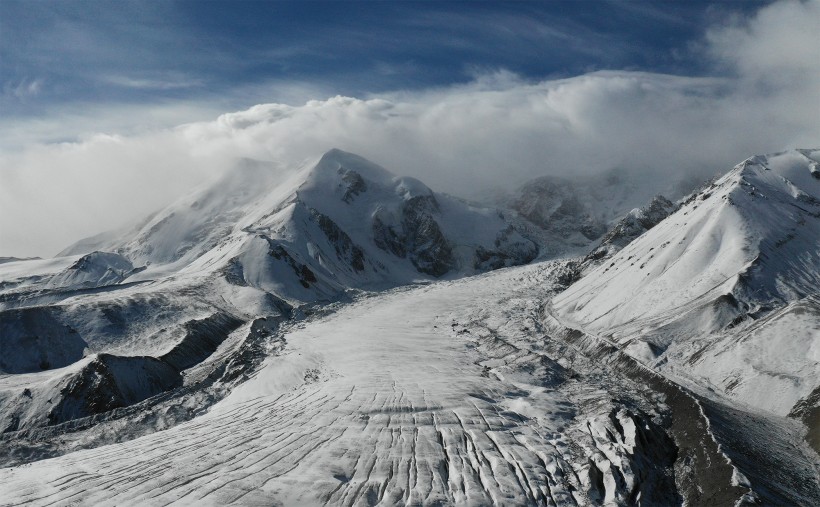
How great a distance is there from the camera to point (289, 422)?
1398 inches

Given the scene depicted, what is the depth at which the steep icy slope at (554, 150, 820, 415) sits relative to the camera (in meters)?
41.4

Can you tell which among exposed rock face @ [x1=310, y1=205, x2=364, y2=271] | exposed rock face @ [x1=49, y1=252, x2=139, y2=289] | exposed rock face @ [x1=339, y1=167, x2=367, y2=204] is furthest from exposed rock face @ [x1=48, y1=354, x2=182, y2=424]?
exposed rock face @ [x1=339, y1=167, x2=367, y2=204]

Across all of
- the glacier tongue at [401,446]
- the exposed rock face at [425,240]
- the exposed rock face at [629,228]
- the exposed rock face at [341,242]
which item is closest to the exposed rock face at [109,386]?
the glacier tongue at [401,446]

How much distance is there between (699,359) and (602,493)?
24.5 metres

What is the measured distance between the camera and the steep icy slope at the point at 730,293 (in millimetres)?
41369

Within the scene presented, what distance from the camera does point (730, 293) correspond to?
5131 cm

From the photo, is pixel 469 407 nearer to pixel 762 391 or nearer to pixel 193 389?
pixel 762 391

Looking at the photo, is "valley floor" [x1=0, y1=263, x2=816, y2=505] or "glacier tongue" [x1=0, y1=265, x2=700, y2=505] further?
"glacier tongue" [x1=0, y1=265, x2=700, y2=505]

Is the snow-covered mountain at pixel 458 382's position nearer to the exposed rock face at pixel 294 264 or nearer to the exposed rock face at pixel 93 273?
the exposed rock face at pixel 294 264

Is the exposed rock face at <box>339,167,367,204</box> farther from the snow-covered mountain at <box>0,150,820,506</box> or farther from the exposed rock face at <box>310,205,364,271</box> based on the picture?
the snow-covered mountain at <box>0,150,820,506</box>

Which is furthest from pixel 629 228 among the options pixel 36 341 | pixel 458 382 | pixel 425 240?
pixel 36 341

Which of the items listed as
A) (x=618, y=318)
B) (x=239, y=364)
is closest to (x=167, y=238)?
(x=239, y=364)

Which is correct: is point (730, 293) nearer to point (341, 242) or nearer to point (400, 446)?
point (400, 446)

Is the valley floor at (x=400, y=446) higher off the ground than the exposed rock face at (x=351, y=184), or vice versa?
the exposed rock face at (x=351, y=184)
